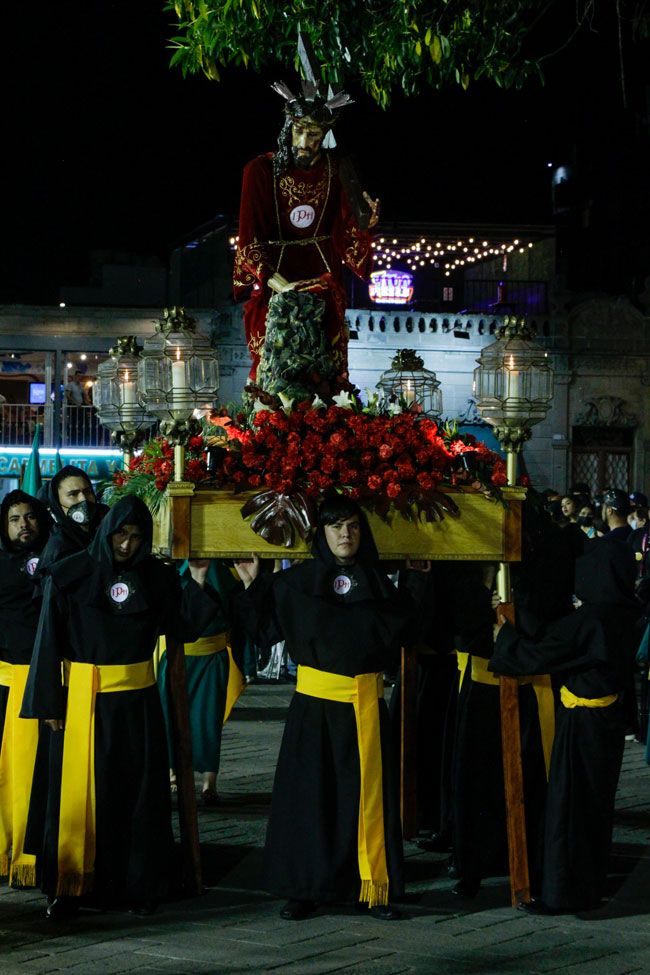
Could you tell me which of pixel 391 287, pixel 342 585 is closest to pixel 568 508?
pixel 342 585

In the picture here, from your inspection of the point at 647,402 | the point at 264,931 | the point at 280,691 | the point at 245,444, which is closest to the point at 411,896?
the point at 264,931

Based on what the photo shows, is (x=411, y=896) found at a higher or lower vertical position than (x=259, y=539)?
lower

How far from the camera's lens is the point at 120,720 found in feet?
18.5

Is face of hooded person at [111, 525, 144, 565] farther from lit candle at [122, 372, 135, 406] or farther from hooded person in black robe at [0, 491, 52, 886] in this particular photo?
lit candle at [122, 372, 135, 406]

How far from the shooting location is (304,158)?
22.1 ft

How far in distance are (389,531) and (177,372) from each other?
49.5 inches

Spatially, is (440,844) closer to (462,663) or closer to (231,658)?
(462,663)

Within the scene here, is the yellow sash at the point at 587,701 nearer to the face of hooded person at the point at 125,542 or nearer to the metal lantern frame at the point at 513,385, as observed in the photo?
the metal lantern frame at the point at 513,385

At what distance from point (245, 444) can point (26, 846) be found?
2.12 m

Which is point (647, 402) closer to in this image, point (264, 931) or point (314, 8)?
point (314, 8)

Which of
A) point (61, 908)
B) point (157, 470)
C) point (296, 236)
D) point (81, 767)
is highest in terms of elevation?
point (296, 236)

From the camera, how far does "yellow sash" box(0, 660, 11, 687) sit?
6328 millimetres

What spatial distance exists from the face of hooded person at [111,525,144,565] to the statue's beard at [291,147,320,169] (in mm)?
2306

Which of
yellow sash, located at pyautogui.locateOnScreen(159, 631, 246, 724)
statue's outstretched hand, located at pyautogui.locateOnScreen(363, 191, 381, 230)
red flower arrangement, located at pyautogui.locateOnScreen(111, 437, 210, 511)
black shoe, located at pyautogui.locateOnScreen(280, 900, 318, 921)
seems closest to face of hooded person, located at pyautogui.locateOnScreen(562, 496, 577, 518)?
yellow sash, located at pyautogui.locateOnScreen(159, 631, 246, 724)
